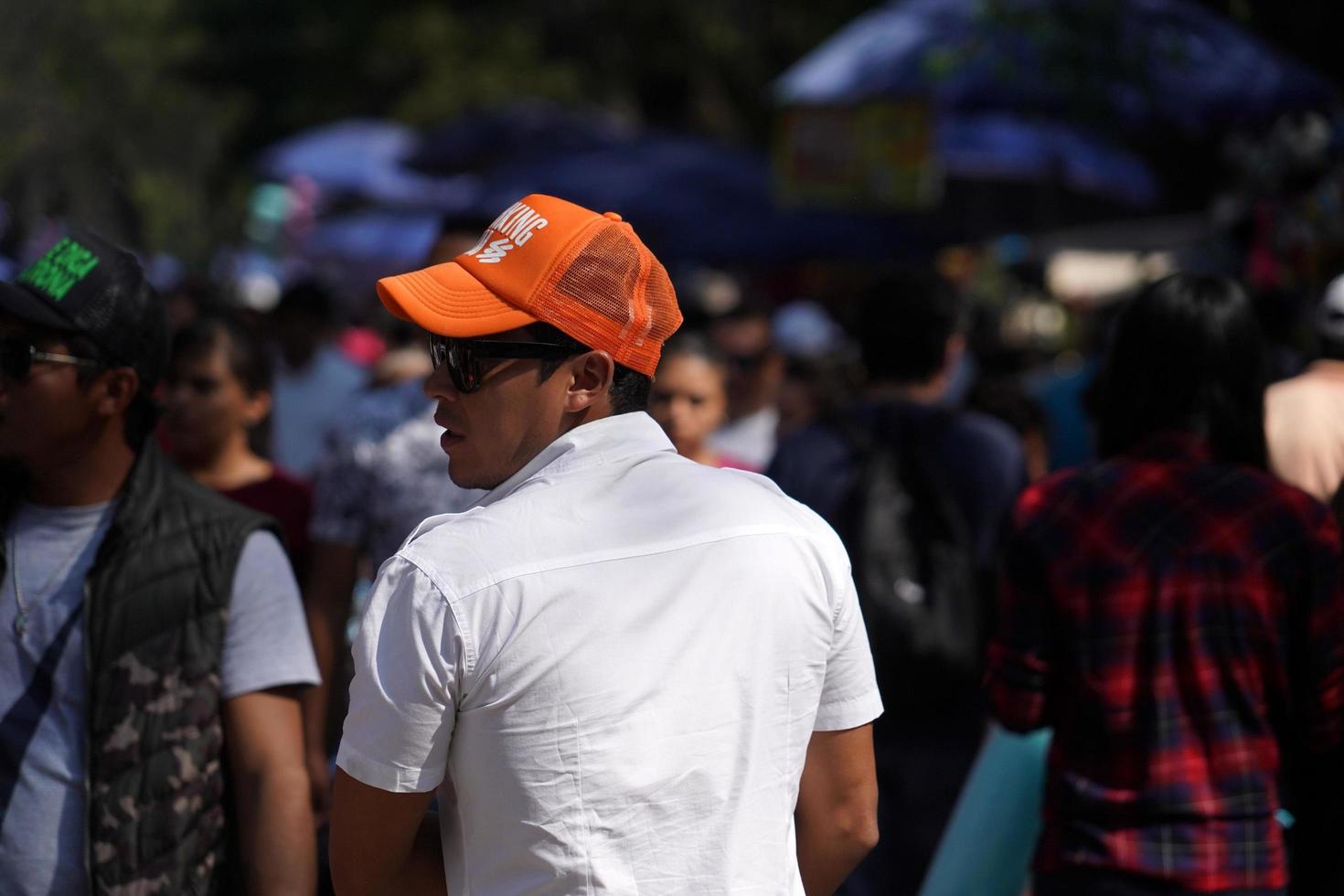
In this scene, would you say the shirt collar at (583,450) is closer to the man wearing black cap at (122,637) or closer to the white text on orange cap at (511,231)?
the white text on orange cap at (511,231)

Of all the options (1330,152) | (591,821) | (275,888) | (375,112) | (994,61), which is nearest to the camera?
(591,821)

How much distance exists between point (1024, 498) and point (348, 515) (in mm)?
1655

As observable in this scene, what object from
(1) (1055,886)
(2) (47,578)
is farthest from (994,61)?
(2) (47,578)

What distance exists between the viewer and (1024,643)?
128 inches

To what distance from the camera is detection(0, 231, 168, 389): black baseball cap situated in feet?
8.94

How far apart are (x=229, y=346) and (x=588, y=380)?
2.85m

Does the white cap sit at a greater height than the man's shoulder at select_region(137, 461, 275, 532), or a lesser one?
greater

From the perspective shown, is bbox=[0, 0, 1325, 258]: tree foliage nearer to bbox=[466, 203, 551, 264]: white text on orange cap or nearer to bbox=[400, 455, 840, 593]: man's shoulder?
bbox=[466, 203, 551, 264]: white text on orange cap

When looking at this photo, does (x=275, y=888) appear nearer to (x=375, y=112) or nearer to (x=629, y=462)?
(x=629, y=462)

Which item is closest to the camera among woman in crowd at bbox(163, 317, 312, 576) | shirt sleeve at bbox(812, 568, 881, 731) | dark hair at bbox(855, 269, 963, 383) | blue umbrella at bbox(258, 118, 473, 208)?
shirt sleeve at bbox(812, 568, 881, 731)

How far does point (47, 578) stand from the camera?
8.98 feet

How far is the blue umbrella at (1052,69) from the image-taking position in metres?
6.75

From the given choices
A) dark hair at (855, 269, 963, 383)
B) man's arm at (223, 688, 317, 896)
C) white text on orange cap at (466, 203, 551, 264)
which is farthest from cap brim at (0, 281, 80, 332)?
dark hair at (855, 269, 963, 383)

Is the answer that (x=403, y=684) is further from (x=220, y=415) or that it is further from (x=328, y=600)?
(x=220, y=415)
